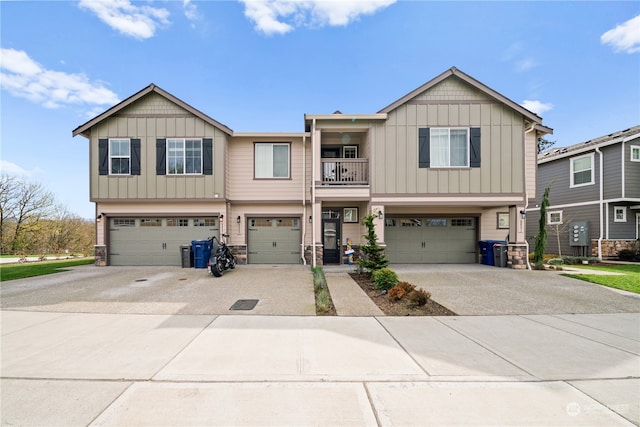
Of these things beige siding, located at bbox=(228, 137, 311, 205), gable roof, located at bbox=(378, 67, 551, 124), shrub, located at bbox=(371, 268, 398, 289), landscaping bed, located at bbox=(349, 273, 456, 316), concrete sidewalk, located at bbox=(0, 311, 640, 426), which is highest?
gable roof, located at bbox=(378, 67, 551, 124)

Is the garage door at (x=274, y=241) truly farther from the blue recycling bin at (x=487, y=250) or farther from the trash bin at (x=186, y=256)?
the blue recycling bin at (x=487, y=250)

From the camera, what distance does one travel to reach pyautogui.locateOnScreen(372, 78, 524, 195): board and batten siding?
34.0 ft

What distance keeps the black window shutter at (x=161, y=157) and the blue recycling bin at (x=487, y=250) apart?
14.0 meters

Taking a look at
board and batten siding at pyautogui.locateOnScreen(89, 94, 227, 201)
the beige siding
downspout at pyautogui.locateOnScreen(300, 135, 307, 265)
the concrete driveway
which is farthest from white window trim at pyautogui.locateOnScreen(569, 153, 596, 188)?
board and batten siding at pyautogui.locateOnScreen(89, 94, 227, 201)

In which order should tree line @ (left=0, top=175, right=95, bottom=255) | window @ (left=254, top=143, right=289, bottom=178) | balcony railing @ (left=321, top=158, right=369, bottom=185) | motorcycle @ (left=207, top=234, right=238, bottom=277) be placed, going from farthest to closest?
tree line @ (left=0, top=175, right=95, bottom=255)
window @ (left=254, top=143, right=289, bottom=178)
balcony railing @ (left=321, top=158, right=369, bottom=185)
motorcycle @ (left=207, top=234, right=238, bottom=277)

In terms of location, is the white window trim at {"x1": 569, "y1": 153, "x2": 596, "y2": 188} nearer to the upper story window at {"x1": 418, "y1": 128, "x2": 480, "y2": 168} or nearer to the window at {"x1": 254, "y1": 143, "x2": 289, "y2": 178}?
the upper story window at {"x1": 418, "y1": 128, "x2": 480, "y2": 168}

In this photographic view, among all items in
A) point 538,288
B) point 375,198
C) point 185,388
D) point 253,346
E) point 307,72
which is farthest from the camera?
point 307,72

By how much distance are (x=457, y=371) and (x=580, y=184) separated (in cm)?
1802

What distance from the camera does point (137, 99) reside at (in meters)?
11.0

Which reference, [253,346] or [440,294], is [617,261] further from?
[253,346]

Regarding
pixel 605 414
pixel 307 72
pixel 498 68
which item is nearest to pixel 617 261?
pixel 498 68

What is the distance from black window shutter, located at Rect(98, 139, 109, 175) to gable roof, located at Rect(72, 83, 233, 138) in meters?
0.80

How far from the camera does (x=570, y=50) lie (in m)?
13.0

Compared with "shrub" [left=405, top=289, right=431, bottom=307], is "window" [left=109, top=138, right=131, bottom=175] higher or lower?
higher
